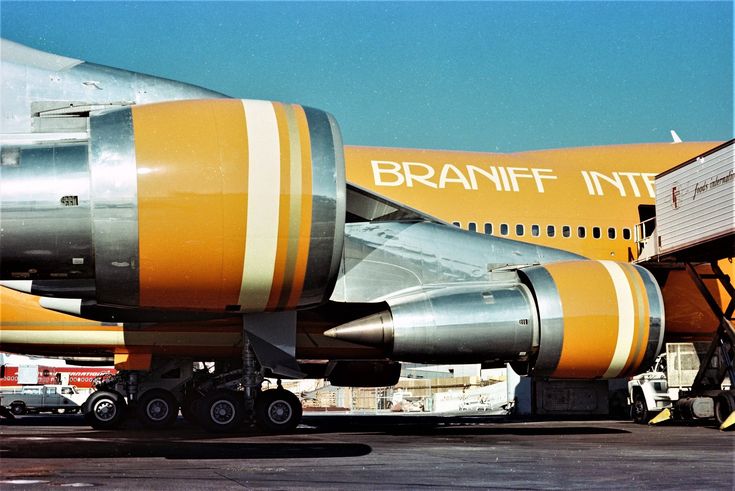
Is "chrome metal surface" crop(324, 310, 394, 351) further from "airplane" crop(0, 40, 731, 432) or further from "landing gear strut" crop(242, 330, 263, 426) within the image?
"landing gear strut" crop(242, 330, 263, 426)

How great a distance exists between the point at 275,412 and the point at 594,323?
6.14 metres

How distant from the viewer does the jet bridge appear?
19.5 metres

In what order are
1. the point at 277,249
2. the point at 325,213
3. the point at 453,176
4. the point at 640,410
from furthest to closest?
the point at 640,410 < the point at 453,176 < the point at 325,213 < the point at 277,249

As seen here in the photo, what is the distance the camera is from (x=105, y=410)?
20062 millimetres

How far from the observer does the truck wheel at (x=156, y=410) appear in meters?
20.0

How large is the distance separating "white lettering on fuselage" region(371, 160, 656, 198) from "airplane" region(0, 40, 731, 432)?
46mm

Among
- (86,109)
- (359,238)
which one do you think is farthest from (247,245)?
(359,238)

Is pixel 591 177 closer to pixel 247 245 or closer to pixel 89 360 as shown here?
pixel 247 245

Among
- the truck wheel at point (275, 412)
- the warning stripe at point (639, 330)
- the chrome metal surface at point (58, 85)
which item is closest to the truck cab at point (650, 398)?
the warning stripe at point (639, 330)

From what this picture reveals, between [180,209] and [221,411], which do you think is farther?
[221,411]

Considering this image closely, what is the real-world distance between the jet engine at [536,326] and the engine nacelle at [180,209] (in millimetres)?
3777

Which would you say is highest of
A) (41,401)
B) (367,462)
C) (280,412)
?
(280,412)

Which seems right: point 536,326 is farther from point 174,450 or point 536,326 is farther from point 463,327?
point 174,450

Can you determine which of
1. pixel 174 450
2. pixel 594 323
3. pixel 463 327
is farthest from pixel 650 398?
pixel 174 450
